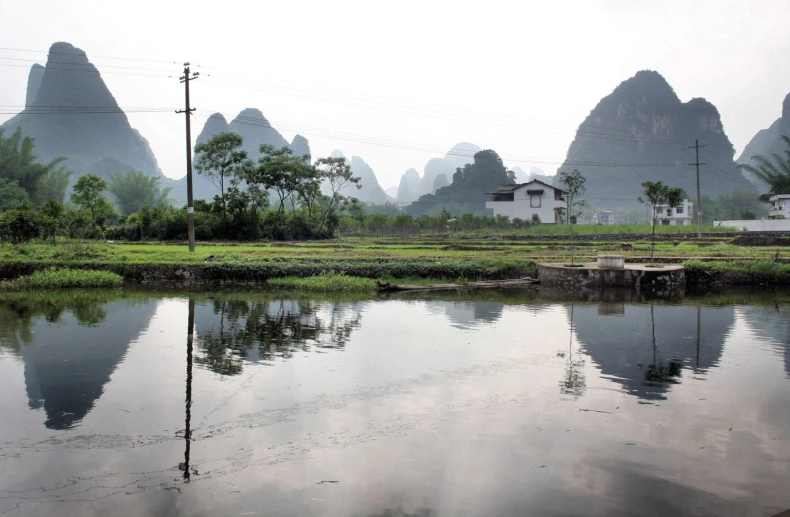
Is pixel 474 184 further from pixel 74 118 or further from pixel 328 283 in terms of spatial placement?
pixel 74 118

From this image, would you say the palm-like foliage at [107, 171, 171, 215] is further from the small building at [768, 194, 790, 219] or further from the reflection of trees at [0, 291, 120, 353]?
the small building at [768, 194, 790, 219]

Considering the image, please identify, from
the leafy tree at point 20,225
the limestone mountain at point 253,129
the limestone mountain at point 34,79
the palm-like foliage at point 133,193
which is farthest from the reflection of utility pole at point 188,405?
the limestone mountain at point 34,79

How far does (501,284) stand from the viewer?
21359 millimetres

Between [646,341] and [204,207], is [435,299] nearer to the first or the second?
[646,341]

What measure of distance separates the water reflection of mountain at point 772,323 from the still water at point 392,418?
4.7 inches

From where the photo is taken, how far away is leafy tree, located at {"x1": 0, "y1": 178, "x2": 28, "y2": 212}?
1822 inches

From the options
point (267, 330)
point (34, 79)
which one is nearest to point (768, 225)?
point (267, 330)

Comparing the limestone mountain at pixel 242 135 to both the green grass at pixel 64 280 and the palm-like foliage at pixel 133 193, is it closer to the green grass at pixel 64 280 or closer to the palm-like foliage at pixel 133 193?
the palm-like foliage at pixel 133 193

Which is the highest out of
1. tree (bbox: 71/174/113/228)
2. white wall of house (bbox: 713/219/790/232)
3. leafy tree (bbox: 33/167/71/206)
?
leafy tree (bbox: 33/167/71/206)

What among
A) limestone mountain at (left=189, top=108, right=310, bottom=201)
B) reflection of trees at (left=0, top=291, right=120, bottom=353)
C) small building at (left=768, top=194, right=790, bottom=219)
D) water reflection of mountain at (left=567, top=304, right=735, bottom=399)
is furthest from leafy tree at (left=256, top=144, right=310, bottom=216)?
limestone mountain at (left=189, top=108, right=310, bottom=201)

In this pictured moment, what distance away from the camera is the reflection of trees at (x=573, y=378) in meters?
8.57

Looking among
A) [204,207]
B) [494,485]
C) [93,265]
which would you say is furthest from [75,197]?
[494,485]

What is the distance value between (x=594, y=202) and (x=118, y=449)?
6020 inches

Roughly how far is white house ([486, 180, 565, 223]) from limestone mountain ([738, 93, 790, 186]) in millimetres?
97872
